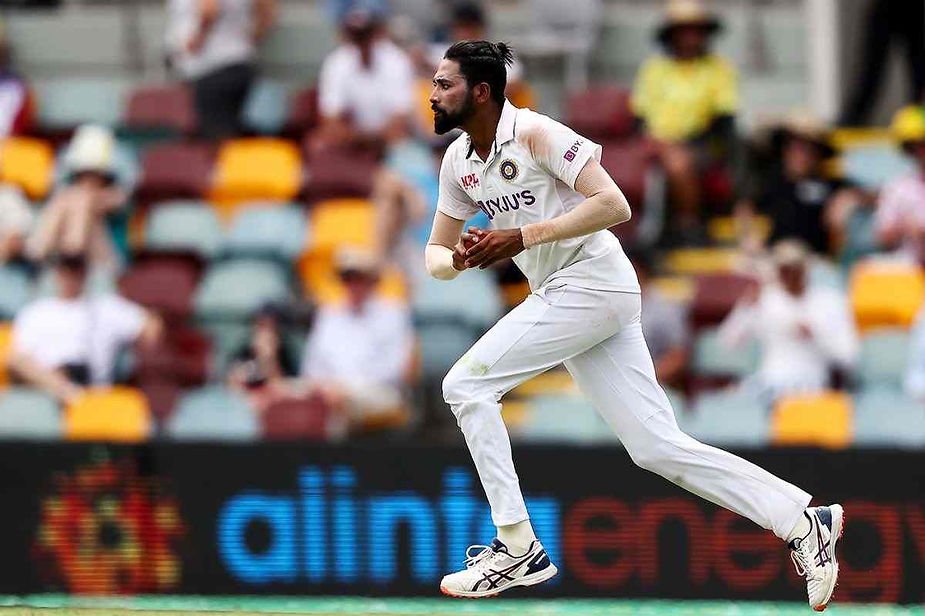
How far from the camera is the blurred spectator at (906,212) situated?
10.2m

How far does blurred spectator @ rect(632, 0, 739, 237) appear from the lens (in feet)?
36.3

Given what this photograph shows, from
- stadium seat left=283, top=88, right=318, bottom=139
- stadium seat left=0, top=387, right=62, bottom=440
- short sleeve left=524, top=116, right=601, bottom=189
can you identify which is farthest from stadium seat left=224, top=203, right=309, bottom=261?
short sleeve left=524, top=116, right=601, bottom=189

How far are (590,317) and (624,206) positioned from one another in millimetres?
464

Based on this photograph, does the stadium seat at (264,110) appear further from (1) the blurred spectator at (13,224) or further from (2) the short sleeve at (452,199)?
(2) the short sleeve at (452,199)

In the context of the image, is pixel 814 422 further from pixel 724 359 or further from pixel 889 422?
pixel 724 359

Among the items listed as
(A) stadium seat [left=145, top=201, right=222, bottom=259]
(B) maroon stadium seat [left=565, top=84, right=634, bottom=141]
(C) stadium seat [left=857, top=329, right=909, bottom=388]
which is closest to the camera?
(C) stadium seat [left=857, top=329, right=909, bottom=388]

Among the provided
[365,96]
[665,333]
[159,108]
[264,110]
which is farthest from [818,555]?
[159,108]

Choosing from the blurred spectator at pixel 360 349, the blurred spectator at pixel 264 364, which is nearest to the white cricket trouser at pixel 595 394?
the blurred spectator at pixel 360 349

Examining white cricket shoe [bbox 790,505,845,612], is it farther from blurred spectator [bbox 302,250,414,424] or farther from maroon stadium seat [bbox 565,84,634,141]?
maroon stadium seat [bbox 565,84,634,141]

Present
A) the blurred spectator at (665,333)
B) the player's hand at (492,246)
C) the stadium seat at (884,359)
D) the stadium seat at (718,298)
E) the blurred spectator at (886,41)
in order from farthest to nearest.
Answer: the blurred spectator at (886,41)
the stadium seat at (718,298)
the blurred spectator at (665,333)
the stadium seat at (884,359)
the player's hand at (492,246)

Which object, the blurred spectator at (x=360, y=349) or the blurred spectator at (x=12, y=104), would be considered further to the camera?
the blurred spectator at (x=12, y=104)

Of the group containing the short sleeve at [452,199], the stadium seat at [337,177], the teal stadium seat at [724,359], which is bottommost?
the teal stadium seat at [724,359]

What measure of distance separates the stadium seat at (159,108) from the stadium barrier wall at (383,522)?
10.5ft

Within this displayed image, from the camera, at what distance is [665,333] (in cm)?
991
